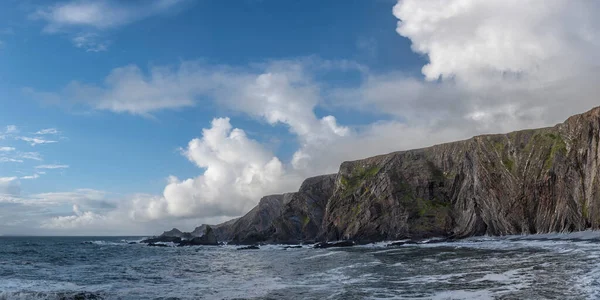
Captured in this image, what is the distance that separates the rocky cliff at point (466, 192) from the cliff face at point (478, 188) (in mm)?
160

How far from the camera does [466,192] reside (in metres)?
86.8

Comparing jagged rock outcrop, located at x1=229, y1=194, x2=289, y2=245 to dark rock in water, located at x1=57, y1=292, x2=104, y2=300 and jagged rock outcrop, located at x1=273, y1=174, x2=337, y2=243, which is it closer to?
jagged rock outcrop, located at x1=273, y1=174, x2=337, y2=243

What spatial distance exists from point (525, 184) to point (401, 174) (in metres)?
34.0

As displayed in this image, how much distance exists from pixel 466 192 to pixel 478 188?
559cm

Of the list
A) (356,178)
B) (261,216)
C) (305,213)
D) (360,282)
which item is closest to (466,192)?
(356,178)

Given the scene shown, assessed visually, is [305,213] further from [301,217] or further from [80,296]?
[80,296]

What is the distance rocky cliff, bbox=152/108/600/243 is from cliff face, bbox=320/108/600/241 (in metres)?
0.16

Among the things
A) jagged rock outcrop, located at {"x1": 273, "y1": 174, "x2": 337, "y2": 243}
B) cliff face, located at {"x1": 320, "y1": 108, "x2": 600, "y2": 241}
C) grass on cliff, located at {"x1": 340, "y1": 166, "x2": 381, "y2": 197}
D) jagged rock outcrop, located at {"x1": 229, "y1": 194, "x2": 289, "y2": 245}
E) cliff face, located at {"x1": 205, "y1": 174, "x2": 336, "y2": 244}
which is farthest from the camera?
jagged rock outcrop, located at {"x1": 229, "y1": 194, "x2": 289, "y2": 245}

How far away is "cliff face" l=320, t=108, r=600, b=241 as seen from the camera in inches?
2437

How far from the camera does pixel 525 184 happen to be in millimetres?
72125

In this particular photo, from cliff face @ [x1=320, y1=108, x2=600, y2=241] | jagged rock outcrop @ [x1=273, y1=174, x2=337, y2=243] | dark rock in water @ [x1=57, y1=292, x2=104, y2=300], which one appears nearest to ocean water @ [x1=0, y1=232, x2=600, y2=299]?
dark rock in water @ [x1=57, y1=292, x2=104, y2=300]

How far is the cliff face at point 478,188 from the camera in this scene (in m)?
61.9

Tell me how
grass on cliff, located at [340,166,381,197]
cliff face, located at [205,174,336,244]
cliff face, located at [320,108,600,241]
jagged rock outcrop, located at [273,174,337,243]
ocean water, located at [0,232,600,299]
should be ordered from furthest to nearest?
1. jagged rock outcrop, located at [273,174,337,243]
2. cliff face, located at [205,174,336,244]
3. grass on cliff, located at [340,166,381,197]
4. cliff face, located at [320,108,600,241]
5. ocean water, located at [0,232,600,299]

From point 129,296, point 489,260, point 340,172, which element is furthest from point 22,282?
point 340,172
